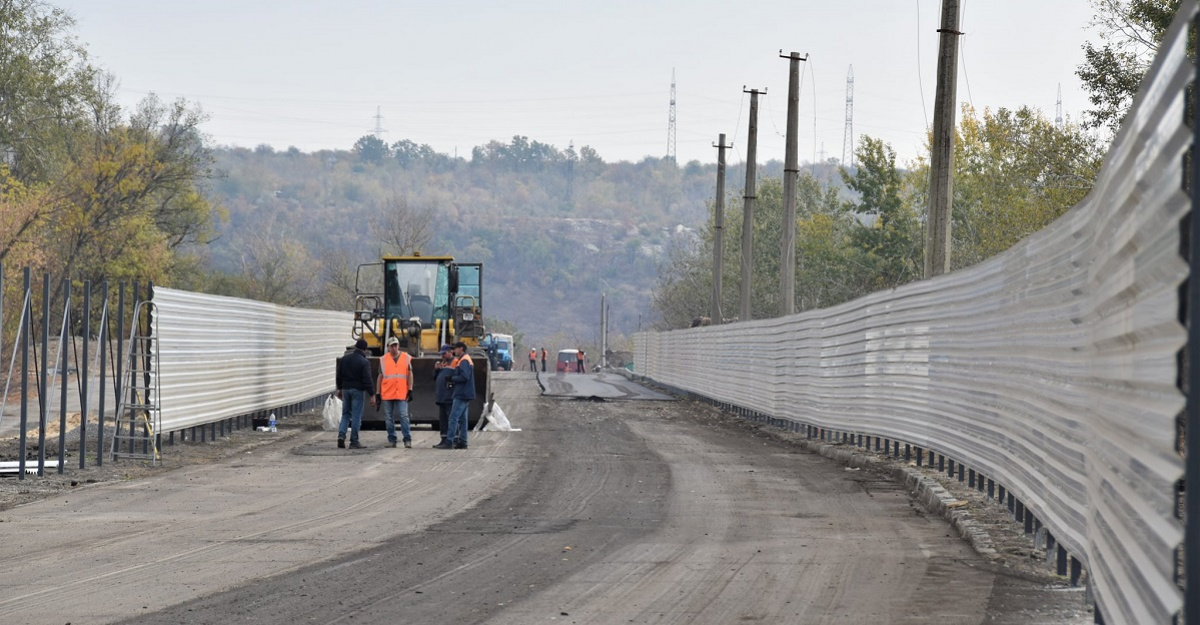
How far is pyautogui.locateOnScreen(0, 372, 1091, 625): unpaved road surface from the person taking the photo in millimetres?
8828

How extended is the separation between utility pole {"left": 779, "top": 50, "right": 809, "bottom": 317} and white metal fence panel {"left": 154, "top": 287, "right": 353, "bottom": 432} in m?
12.6

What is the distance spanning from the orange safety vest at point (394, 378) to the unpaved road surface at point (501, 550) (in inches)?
151

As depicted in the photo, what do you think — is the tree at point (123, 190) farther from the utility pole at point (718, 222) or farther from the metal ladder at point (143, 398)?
the metal ladder at point (143, 398)

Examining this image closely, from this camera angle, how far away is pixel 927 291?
17.1 m

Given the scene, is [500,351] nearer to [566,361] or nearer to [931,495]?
[566,361]

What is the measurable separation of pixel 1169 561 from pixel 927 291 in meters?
13.1

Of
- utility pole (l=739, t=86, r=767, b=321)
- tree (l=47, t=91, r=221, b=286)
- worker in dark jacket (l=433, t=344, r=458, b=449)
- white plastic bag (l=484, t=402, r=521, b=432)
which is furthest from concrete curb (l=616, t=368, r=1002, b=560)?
tree (l=47, t=91, r=221, b=286)

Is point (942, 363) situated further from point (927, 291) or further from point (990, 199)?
point (990, 199)

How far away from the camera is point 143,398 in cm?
2103

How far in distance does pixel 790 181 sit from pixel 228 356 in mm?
18080

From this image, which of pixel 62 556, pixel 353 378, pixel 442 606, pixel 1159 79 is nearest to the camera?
pixel 1159 79

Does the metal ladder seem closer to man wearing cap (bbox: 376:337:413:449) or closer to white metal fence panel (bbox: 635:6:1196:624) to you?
man wearing cap (bbox: 376:337:413:449)

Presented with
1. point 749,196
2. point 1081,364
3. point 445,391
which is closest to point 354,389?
point 445,391

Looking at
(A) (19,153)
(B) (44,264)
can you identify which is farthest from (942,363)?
(A) (19,153)
